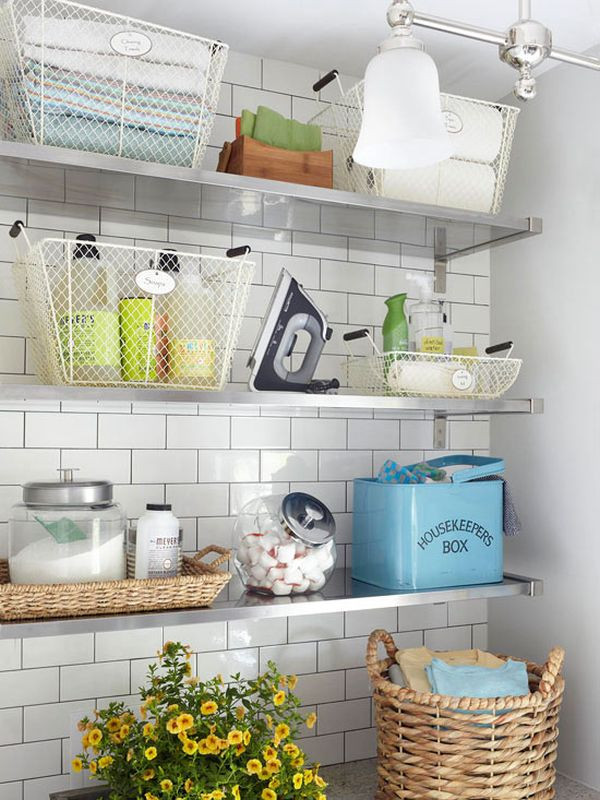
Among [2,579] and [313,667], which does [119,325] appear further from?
[313,667]

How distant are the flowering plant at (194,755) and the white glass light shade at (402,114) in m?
1.02

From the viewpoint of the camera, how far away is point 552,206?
83.5 inches

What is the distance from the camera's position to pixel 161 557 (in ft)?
5.32

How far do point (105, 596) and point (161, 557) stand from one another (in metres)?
0.14

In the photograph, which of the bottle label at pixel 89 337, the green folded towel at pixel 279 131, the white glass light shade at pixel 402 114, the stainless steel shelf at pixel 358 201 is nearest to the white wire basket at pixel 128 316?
the bottle label at pixel 89 337

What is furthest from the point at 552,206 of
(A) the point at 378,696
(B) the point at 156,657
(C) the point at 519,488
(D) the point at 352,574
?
(B) the point at 156,657

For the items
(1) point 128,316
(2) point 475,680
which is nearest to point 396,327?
(1) point 128,316

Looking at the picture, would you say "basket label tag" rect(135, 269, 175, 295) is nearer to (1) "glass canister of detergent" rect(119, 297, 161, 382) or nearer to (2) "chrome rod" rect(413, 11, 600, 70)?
(1) "glass canister of detergent" rect(119, 297, 161, 382)

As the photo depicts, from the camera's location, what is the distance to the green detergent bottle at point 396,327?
1.96 metres

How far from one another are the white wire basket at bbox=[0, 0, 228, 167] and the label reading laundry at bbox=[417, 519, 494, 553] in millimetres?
927

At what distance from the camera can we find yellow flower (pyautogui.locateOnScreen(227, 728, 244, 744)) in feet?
5.00

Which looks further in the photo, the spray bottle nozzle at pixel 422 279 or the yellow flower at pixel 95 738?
the spray bottle nozzle at pixel 422 279

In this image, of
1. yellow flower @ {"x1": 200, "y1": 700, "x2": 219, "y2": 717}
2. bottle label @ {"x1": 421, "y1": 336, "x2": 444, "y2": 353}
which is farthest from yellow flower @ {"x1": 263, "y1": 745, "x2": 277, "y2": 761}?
bottle label @ {"x1": 421, "y1": 336, "x2": 444, "y2": 353}

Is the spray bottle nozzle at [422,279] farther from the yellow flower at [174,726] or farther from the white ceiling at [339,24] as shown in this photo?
the yellow flower at [174,726]
